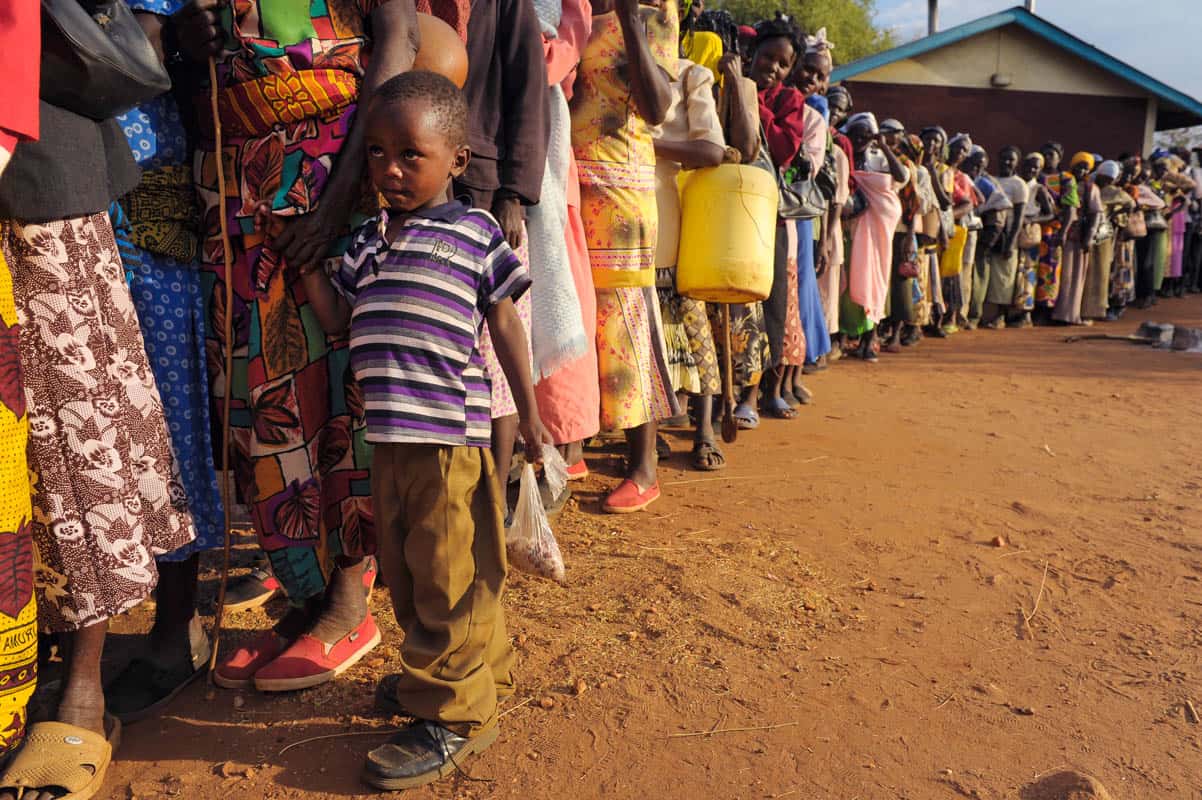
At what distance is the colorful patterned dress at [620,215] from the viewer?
3.62 metres

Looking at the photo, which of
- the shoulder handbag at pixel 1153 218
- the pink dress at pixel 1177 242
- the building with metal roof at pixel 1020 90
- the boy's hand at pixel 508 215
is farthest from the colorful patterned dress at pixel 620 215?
the pink dress at pixel 1177 242

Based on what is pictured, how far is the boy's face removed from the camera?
1900 mm

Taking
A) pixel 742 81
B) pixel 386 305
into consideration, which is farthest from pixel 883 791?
pixel 742 81

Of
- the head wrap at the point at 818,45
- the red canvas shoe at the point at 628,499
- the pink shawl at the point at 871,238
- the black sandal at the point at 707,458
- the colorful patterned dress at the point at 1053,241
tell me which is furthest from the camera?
the colorful patterned dress at the point at 1053,241

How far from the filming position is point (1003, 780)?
2066mm

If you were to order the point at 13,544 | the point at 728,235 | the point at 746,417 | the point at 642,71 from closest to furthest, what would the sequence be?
1. the point at 13,544
2. the point at 642,71
3. the point at 728,235
4. the point at 746,417

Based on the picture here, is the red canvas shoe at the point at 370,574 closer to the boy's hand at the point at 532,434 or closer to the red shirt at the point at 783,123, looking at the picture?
the boy's hand at the point at 532,434

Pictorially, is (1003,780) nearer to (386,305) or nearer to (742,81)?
(386,305)

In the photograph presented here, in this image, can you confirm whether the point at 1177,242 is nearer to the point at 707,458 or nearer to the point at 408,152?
the point at 707,458

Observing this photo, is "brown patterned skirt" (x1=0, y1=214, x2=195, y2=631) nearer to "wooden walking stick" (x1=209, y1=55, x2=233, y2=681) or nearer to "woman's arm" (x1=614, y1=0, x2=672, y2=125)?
"wooden walking stick" (x1=209, y1=55, x2=233, y2=681)

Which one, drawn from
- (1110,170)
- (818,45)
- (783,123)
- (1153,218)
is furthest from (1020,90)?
(783,123)

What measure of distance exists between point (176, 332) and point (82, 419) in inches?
16.6

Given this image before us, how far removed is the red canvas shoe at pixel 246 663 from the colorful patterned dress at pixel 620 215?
174 cm

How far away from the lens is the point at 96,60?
1771mm
